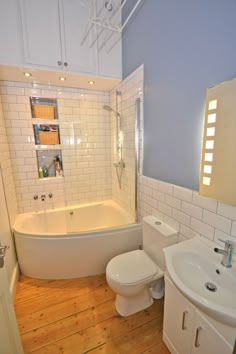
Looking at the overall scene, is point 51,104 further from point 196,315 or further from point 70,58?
point 196,315

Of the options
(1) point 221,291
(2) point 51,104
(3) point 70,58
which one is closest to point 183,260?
(1) point 221,291

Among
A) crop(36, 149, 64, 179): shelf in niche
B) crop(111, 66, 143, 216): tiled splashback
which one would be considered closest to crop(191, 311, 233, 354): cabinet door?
crop(111, 66, 143, 216): tiled splashback

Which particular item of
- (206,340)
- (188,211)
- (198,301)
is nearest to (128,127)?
(188,211)

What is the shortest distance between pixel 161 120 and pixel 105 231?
51.5 inches

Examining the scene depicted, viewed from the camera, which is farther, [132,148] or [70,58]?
[132,148]

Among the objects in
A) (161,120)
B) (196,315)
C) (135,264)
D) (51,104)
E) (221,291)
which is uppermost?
(51,104)

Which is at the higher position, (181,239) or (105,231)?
(181,239)

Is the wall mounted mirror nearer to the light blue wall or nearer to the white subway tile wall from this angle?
the light blue wall

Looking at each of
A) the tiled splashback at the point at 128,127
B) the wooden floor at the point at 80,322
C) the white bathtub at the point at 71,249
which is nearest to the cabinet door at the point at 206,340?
the wooden floor at the point at 80,322

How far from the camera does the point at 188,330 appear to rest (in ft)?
3.41

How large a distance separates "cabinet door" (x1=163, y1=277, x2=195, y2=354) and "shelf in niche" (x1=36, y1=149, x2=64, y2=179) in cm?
206

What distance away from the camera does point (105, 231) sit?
194 cm

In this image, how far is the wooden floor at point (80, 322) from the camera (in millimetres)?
1306

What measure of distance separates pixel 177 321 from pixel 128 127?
192cm
